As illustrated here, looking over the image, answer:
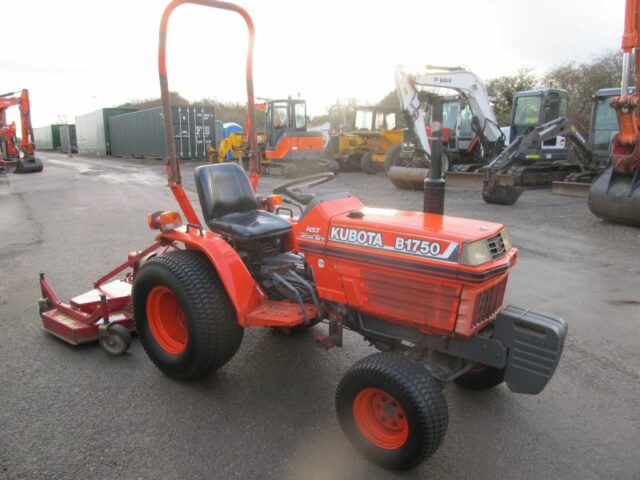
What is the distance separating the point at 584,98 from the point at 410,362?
2130 cm

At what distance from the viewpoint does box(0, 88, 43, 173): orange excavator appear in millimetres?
19234

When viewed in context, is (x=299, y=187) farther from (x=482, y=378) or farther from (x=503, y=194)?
(x=503, y=194)

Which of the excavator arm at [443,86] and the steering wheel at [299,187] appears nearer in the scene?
the steering wheel at [299,187]

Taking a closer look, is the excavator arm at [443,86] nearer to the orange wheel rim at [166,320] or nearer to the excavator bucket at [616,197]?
the excavator bucket at [616,197]

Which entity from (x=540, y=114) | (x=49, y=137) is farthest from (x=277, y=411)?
(x=49, y=137)

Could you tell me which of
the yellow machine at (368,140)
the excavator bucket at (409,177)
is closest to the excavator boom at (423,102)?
the excavator bucket at (409,177)

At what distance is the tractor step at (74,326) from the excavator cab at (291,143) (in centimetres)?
1291

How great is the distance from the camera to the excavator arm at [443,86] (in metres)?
12.3

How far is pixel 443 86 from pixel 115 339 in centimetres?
1084

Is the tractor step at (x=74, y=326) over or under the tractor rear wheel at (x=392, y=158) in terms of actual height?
under

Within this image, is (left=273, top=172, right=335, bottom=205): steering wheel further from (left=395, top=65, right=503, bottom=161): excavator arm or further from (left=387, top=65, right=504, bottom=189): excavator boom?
(left=395, top=65, right=503, bottom=161): excavator arm

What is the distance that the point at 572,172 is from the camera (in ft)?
43.7

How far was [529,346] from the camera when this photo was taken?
2.29 meters

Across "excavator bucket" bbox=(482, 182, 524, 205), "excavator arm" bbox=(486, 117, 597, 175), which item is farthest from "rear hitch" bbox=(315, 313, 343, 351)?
"excavator arm" bbox=(486, 117, 597, 175)
